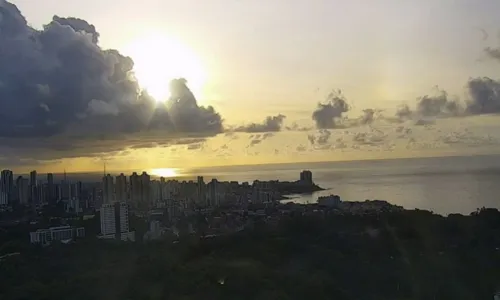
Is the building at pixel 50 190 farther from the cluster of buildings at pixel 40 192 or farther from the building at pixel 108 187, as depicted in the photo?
the building at pixel 108 187

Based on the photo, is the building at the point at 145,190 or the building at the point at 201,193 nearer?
the building at the point at 145,190

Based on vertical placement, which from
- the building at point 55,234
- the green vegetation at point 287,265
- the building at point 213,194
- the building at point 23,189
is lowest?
the green vegetation at point 287,265

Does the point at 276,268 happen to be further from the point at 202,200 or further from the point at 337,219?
the point at 202,200

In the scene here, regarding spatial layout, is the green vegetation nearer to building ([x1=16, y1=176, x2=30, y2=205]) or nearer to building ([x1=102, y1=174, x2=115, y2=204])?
building ([x1=102, y1=174, x2=115, y2=204])

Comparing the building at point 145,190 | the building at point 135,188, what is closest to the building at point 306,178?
the building at point 145,190

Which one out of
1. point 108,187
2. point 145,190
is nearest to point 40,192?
point 108,187

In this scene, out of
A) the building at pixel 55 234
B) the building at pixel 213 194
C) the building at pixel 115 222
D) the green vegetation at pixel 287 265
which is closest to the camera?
the green vegetation at pixel 287 265

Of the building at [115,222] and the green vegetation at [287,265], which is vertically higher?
the building at [115,222]
